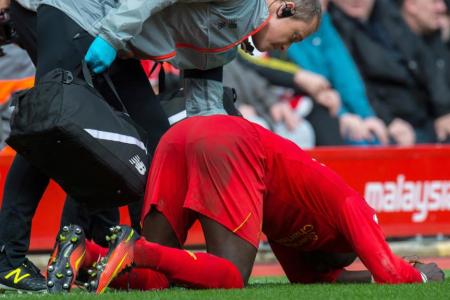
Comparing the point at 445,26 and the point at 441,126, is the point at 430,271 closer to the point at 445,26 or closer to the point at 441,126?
the point at 441,126

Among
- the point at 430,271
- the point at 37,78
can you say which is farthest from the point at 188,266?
the point at 430,271

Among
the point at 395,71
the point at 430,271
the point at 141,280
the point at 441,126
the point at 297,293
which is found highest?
the point at 297,293

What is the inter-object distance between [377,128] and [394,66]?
0.64 m

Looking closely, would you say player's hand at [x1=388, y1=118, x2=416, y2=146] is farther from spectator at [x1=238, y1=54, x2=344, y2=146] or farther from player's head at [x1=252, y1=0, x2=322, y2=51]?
player's head at [x1=252, y1=0, x2=322, y2=51]

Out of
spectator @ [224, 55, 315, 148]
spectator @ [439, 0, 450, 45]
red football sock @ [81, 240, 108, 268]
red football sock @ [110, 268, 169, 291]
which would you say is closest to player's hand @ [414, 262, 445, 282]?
red football sock @ [110, 268, 169, 291]

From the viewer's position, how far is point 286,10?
20.6 feet

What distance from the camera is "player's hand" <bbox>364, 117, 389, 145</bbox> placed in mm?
11586

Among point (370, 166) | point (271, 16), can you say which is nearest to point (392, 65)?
point (370, 166)

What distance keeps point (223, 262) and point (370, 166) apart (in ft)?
15.8

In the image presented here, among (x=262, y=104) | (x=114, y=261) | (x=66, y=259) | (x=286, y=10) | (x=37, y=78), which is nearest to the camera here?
(x=114, y=261)

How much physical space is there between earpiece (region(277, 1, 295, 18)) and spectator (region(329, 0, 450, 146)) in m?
5.17

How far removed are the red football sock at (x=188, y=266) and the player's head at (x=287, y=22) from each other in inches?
51.7

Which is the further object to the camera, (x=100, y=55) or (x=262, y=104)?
(x=262, y=104)

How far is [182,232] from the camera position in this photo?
5.82 meters
